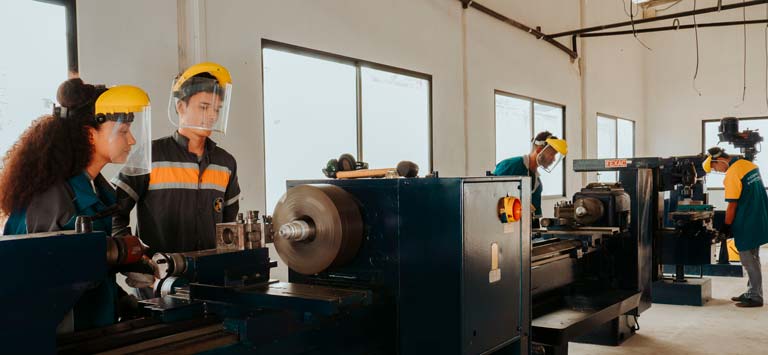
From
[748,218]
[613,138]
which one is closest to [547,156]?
[748,218]

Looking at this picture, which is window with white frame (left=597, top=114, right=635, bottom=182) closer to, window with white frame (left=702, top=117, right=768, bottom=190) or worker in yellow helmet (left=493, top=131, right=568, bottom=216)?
window with white frame (left=702, top=117, right=768, bottom=190)

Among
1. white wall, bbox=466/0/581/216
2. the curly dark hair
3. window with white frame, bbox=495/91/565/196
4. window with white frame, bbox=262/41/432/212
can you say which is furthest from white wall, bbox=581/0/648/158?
the curly dark hair

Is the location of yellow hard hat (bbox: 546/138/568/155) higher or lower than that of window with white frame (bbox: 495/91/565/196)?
lower

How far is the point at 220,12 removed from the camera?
2.98m

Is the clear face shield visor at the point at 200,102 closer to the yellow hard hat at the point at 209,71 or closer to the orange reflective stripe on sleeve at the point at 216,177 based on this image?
the yellow hard hat at the point at 209,71

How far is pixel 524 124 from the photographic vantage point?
6.25 metres

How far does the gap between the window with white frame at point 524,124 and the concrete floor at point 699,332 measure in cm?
215

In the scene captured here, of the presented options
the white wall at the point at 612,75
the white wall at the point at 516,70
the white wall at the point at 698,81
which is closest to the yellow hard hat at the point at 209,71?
the white wall at the point at 516,70

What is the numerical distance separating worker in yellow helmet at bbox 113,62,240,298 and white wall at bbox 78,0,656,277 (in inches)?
30.3

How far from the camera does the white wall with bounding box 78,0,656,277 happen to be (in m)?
2.64

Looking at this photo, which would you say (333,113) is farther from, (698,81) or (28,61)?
(698,81)

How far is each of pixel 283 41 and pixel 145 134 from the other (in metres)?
→ 1.81

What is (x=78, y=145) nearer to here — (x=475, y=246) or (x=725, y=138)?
(x=475, y=246)

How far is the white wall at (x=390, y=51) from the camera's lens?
264cm
